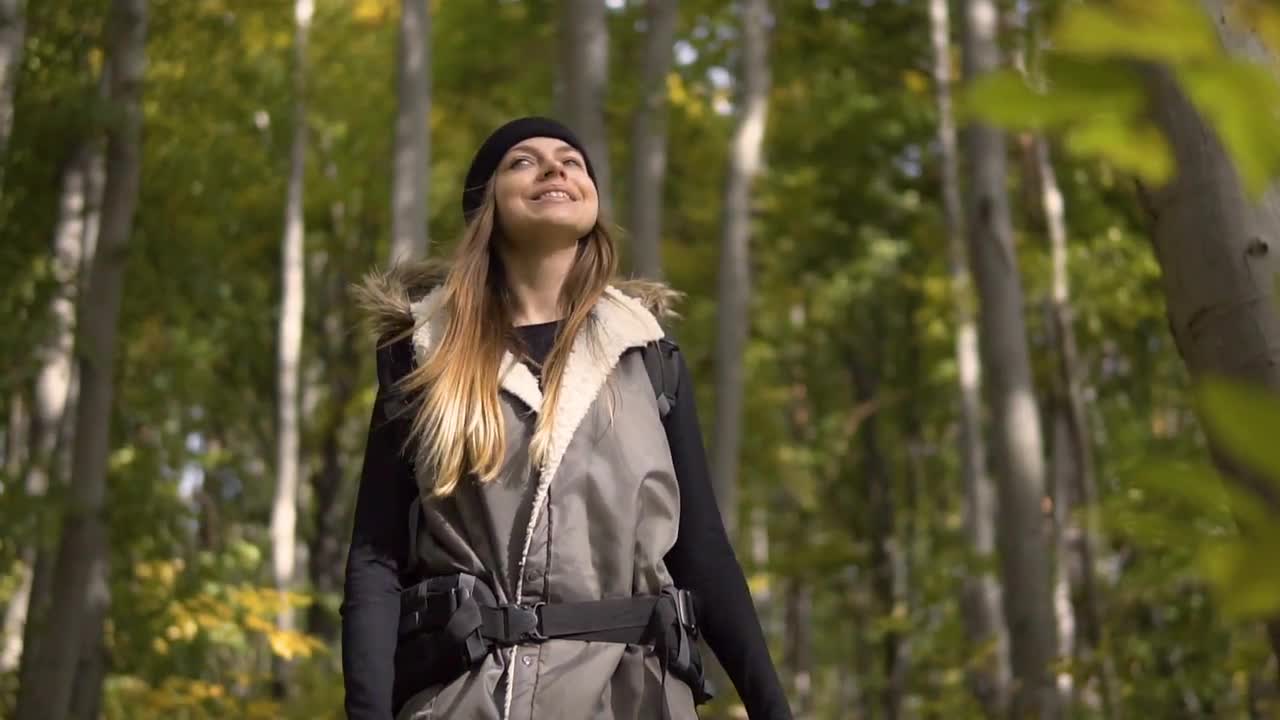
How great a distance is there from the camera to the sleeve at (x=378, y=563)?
2346 mm

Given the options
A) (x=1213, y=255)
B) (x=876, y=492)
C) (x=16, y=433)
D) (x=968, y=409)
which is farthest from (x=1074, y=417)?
(x=16, y=433)

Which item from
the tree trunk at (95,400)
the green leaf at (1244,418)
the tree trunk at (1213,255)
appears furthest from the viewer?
the tree trunk at (95,400)

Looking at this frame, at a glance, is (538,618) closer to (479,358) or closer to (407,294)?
(479,358)

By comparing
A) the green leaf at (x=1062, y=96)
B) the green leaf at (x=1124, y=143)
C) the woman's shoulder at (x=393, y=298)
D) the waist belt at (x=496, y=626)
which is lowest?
the waist belt at (x=496, y=626)

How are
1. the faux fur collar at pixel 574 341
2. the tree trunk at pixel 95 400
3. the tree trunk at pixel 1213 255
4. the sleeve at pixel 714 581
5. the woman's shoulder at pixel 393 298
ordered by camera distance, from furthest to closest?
the tree trunk at pixel 95 400
the woman's shoulder at pixel 393 298
the sleeve at pixel 714 581
the faux fur collar at pixel 574 341
the tree trunk at pixel 1213 255

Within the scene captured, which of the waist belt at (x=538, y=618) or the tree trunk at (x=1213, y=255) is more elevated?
the tree trunk at (x=1213, y=255)

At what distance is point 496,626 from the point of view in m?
2.28

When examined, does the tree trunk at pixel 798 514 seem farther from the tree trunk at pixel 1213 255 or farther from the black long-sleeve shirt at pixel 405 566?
the tree trunk at pixel 1213 255

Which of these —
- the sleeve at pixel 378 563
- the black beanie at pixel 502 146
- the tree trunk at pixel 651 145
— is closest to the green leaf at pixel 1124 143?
the sleeve at pixel 378 563

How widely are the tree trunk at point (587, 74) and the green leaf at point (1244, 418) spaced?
22.1 feet

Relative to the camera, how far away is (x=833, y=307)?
19.8 meters

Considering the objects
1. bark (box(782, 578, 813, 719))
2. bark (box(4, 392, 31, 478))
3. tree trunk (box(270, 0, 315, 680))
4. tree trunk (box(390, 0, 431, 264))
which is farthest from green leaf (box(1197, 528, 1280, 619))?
bark (box(782, 578, 813, 719))

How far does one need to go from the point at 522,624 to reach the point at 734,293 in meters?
8.46

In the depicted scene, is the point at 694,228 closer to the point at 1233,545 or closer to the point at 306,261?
the point at 306,261
